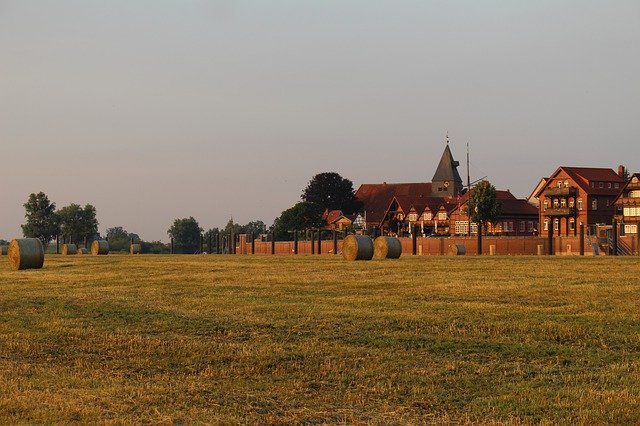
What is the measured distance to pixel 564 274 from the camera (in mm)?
34375

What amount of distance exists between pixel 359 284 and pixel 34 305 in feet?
37.5

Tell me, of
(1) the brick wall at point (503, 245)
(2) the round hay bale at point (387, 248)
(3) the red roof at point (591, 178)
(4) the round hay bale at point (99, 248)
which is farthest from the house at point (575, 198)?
(2) the round hay bale at point (387, 248)

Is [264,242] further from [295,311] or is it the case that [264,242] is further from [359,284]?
[295,311]

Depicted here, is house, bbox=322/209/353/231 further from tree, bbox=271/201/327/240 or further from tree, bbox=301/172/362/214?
tree, bbox=271/201/327/240

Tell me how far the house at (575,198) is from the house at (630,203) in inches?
205

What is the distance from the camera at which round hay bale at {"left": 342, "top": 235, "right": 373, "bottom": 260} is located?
178 feet

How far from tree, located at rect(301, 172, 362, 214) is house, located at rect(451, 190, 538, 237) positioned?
40005 mm

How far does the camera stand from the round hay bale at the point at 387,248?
59000mm

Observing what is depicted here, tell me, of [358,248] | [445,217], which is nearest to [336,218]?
[445,217]

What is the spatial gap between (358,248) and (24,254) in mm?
19735

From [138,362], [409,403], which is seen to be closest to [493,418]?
[409,403]

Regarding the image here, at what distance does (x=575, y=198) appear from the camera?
443 ft

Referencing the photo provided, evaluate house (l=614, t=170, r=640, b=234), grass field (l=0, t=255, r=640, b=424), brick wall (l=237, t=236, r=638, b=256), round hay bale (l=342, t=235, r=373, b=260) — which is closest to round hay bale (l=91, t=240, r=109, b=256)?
brick wall (l=237, t=236, r=638, b=256)

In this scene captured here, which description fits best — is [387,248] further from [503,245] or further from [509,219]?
[509,219]
